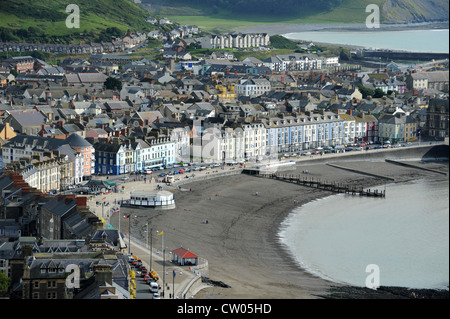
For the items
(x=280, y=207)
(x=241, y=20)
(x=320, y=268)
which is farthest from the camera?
(x=241, y=20)

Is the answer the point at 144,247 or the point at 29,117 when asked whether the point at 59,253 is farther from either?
the point at 29,117

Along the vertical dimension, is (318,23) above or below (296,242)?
above

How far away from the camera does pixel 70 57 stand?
9138 centimetres

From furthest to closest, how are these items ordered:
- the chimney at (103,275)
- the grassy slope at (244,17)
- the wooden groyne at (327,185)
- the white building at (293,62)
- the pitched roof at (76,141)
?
1. the white building at (293,62)
2. the grassy slope at (244,17)
3. the pitched roof at (76,141)
4. the wooden groyne at (327,185)
5. the chimney at (103,275)

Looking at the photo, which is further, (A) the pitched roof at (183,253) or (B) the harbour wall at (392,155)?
(B) the harbour wall at (392,155)

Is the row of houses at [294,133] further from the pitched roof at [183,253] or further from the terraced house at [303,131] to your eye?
the pitched roof at [183,253]

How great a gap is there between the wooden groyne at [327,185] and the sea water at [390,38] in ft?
21.3

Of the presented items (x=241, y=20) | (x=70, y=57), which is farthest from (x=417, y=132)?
(x=241, y=20)

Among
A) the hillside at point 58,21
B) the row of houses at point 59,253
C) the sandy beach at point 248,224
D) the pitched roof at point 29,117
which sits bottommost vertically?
the sandy beach at point 248,224

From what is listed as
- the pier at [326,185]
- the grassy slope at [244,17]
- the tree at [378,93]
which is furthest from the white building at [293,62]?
the pier at [326,185]

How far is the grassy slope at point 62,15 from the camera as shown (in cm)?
10219

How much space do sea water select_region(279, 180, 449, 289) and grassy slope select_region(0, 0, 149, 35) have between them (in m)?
72.7

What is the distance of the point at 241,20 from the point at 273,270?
112 meters

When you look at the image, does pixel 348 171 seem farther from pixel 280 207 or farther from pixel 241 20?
pixel 241 20
